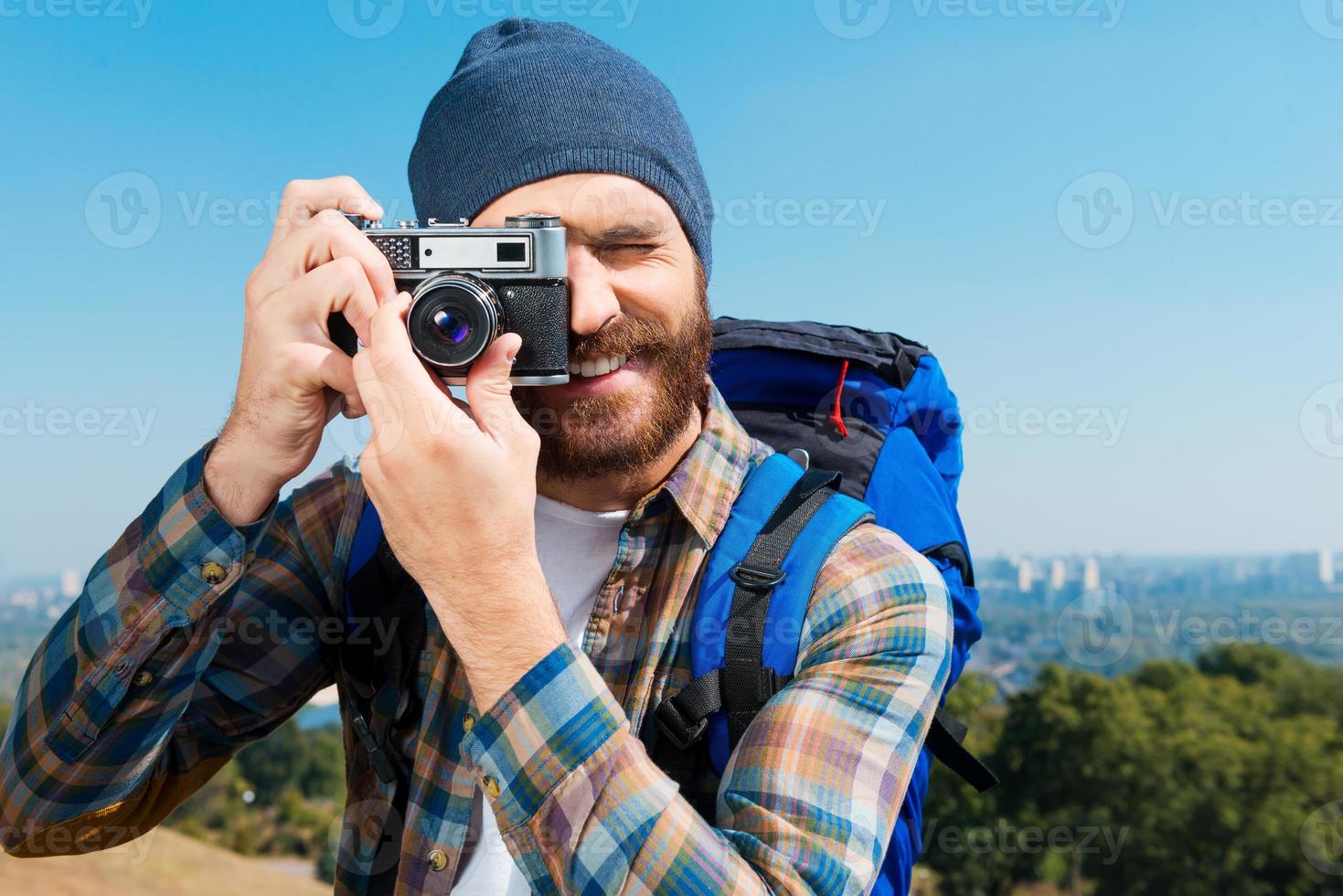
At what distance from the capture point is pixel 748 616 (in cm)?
245

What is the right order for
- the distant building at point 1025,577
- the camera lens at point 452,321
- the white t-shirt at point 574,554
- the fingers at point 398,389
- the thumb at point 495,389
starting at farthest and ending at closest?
the distant building at point 1025,577 < the white t-shirt at point 574,554 < the camera lens at point 452,321 < the thumb at point 495,389 < the fingers at point 398,389

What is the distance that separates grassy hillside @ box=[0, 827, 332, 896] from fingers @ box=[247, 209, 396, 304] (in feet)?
33.9

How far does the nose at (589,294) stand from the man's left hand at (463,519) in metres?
0.66

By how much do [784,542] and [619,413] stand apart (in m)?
0.57

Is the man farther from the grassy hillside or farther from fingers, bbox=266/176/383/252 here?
the grassy hillside

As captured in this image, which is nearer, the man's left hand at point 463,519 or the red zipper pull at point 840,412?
the man's left hand at point 463,519

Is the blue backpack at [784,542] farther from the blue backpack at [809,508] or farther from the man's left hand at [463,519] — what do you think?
the man's left hand at [463,519]

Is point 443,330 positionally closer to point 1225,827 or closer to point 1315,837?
point 1225,827

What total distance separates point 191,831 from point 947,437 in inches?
3446

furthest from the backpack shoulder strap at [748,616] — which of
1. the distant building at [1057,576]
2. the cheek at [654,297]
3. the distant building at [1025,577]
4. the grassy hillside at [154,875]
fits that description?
the distant building at [1057,576]

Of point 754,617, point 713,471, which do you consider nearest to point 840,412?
point 713,471

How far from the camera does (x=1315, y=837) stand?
58.1 meters

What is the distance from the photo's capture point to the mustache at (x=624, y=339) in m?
2.77

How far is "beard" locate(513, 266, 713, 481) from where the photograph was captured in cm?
280
